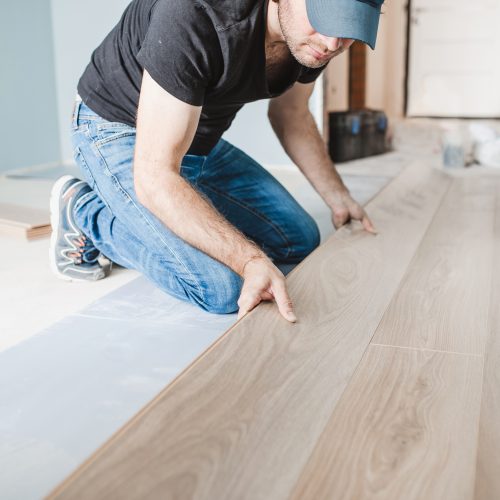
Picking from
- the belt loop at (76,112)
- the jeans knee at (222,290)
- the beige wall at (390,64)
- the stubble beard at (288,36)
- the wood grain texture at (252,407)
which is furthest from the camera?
the beige wall at (390,64)

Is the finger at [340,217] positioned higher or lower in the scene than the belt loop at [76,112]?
lower

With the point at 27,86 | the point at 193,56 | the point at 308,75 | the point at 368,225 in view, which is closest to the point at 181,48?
the point at 193,56

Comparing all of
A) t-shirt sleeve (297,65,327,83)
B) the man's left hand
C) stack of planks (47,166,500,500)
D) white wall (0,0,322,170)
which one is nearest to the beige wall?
white wall (0,0,322,170)

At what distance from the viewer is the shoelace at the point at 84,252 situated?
7.37 ft

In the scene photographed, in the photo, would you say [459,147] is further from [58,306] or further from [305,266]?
[58,306]

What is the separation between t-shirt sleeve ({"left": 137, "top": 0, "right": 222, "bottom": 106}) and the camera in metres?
1.57

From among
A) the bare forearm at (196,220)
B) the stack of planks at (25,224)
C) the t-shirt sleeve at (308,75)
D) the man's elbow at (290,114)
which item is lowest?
the stack of planks at (25,224)

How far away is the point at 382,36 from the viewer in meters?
7.24

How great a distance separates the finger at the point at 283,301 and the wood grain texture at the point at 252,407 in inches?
0.8

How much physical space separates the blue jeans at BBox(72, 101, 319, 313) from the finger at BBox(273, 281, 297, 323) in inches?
11.6

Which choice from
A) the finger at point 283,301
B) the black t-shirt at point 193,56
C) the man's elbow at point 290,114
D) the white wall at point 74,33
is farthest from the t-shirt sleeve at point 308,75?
the white wall at point 74,33

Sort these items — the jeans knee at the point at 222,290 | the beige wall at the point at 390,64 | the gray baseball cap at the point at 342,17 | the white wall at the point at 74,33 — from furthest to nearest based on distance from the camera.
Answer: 1. the beige wall at the point at 390,64
2. the white wall at the point at 74,33
3. the jeans knee at the point at 222,290
4. the gray baseball cap at the point at 342,17

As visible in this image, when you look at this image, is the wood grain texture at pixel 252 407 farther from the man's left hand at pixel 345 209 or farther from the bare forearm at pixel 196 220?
the man's left hand at pixel 345 209

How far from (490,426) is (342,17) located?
943 mm
